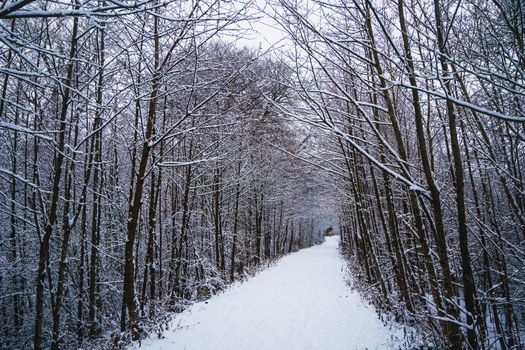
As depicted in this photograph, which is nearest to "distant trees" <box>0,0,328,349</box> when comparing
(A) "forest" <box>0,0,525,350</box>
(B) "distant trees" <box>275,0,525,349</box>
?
(A) "forest" <box>0,0,525,350</box>

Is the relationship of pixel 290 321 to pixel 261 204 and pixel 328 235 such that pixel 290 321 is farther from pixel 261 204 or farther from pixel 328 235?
pixel 328 235

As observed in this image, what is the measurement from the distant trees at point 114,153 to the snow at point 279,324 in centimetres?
86

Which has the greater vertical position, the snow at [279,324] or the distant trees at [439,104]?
the distant trees at [439,104]

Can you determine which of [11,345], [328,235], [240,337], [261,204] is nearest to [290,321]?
[240,337]

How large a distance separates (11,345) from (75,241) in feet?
10.6

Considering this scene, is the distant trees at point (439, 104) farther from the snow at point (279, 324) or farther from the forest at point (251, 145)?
the snow at point (279, 324)

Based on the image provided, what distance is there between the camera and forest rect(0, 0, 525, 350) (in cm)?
270

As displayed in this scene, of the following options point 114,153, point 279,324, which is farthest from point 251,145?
point 279,324

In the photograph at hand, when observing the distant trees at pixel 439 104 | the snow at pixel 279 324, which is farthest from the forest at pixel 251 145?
the snow at pixel 279 324

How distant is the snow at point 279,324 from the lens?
5.21 metres

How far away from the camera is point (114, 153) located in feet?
36.1

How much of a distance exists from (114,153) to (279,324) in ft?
28.4

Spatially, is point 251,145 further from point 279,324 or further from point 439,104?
point 439,104

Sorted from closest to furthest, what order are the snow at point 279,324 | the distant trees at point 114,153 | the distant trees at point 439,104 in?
the distant trees at point 439,104
the distant trees at point 114,153
the snow at point 279,324
